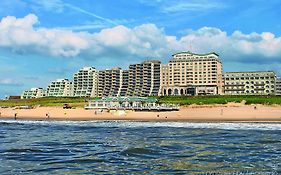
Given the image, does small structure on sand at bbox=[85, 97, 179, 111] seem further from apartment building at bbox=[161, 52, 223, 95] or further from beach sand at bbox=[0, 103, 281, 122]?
apartment building at bbox=[161, 52, 223, 95]

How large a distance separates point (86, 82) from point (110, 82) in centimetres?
1335

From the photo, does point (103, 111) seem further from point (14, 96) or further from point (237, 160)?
point (14, 96)

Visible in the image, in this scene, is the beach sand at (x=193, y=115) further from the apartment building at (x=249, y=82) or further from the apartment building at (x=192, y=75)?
the apartment building at (x=192, y=75)

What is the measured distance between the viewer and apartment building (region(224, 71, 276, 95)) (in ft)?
519

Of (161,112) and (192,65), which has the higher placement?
(192,65)

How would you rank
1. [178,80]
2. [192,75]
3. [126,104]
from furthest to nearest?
1. [178,80]
2. [192,75]
3. [126,104]

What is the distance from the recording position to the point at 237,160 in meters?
17.5

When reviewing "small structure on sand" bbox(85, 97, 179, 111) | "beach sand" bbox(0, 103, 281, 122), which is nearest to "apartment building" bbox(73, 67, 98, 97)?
"small structure on sand" bbox(85, 97, 179, 111)

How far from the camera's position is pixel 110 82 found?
186375 mm

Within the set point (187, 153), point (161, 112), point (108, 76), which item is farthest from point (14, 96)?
point (187, 153)

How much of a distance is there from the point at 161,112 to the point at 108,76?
113708 mm

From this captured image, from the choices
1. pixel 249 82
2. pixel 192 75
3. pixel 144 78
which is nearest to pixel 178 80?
pixel 192 75

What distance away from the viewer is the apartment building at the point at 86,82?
618ft

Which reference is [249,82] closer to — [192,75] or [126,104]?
[192,75]
